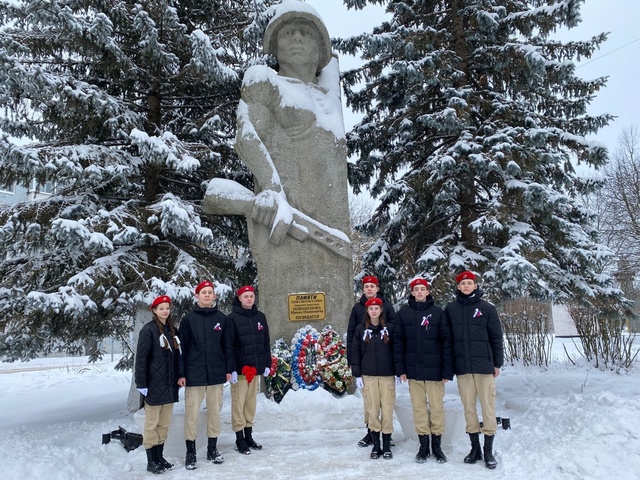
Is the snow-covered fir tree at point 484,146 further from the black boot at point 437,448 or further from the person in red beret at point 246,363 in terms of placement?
the person in red beret at point 246,363

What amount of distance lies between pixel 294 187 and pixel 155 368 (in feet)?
11.8

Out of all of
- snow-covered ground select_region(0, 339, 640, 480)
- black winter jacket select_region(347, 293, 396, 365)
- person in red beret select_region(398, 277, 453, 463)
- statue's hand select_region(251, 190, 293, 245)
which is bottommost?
snow-covered ground select_region(0, 339, 640, 480)

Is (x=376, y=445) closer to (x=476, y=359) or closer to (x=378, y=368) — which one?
(x=378, y=368)

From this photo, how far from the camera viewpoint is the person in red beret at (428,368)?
498 centimetres

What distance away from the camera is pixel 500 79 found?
9789 mm

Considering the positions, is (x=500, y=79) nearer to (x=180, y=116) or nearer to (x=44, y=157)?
(x=180, y=116)

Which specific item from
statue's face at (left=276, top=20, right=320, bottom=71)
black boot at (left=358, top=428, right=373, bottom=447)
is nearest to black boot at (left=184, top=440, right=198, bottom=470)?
black boot at (left=358, top=428, right=373, bottom=447)

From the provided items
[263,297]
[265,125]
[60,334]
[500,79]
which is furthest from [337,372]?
[500,79]

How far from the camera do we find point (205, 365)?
17.0 feet

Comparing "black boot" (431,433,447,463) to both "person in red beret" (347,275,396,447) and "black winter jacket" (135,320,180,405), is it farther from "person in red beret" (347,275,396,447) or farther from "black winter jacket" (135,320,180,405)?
"black winter jacket" (135,320,180,405)

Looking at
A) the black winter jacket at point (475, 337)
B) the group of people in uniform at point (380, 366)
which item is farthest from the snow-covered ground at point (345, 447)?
the black winter jacket at point (475, 337)

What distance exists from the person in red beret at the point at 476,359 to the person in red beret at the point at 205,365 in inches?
90.9

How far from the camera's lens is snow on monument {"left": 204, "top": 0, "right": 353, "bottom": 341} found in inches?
286

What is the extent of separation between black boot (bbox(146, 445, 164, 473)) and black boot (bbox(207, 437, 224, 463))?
0.47 m
